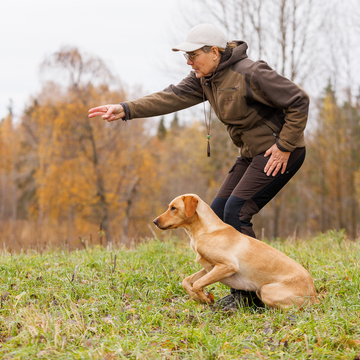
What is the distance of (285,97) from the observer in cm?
329

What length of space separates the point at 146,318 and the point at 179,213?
106 centimetres

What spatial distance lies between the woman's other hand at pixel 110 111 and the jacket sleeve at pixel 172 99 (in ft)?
0.72

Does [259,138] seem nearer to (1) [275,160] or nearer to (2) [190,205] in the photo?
(1) [275,160]

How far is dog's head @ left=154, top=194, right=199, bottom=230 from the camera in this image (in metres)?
3.57

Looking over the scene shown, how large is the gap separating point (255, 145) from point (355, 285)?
1.86 meters

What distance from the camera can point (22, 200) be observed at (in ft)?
121

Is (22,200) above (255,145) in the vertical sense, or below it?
below

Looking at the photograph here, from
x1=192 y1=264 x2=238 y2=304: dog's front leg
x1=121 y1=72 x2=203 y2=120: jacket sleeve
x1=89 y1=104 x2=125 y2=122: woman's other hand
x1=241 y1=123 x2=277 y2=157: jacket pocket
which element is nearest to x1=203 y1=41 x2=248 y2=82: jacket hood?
x1=121 y1=72 x2=203 y2=120: jacket sleeve

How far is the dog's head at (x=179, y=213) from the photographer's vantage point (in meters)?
3.57

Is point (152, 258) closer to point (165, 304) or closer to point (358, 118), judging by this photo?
point (165, 304)

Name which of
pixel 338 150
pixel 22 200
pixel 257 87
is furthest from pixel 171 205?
pixel 22 200

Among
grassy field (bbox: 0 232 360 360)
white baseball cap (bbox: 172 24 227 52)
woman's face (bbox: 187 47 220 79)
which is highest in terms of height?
white baseball cap (bbox: 172 24 227 52)

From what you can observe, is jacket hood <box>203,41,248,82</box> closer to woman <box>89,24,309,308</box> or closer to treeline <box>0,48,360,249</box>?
woman <box>89,24,309,308</box>

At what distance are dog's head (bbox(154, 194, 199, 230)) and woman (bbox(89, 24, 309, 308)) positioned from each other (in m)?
0.36
